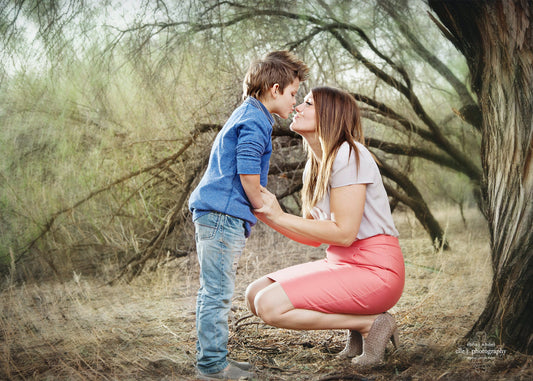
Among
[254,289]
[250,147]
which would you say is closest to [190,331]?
[254,289]

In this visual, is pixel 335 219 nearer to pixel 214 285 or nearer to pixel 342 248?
pixel 342 248

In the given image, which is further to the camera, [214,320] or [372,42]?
[372,42]

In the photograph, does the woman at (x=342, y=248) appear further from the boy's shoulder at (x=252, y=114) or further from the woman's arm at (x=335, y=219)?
the boy's shoulder at (x=252, y=114)

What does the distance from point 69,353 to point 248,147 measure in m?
1.47

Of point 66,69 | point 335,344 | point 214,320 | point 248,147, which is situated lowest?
point 335,344

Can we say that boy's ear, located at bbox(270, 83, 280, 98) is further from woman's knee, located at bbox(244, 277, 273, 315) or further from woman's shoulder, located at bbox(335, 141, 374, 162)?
woman's knee, located at bbox(244, 277, 273, 315)

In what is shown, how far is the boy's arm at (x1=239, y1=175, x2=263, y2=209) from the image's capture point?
6.40 ft

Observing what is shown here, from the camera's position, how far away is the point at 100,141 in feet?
13.9

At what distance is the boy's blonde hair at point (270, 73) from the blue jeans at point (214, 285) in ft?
1.86

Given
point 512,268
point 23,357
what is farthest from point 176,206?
point 512,268

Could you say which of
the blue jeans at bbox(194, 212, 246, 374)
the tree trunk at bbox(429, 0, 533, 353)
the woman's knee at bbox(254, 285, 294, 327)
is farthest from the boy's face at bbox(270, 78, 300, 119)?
the tree trunk at bbox(429, 0, 533, 353)

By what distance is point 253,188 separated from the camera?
1.97 m

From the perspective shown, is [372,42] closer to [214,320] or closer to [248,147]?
[248,147]

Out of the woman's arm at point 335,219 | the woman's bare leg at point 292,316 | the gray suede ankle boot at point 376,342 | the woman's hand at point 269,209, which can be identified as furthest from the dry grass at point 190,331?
the woman's hand at point 269,209
